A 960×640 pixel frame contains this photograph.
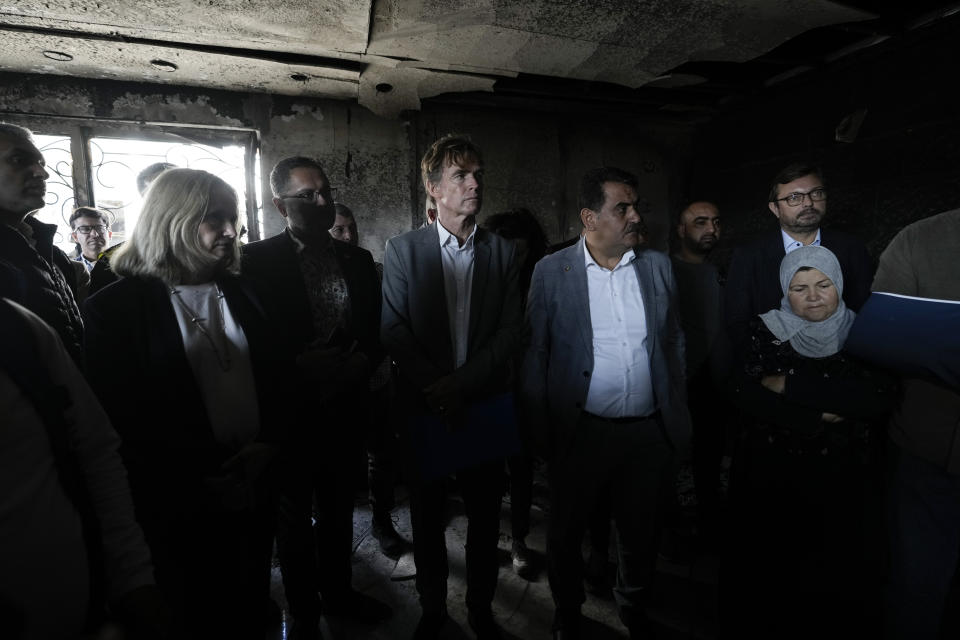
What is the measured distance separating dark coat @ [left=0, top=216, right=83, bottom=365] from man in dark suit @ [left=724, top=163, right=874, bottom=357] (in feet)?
9.94

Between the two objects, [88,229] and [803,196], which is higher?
[803,196]

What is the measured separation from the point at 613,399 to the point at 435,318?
893 millimetres

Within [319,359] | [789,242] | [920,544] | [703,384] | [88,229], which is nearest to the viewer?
[920,544]

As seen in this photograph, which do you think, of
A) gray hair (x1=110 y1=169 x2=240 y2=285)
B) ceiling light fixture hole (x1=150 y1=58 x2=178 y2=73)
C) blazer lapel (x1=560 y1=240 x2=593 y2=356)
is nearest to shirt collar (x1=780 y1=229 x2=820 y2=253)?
blazer lapel (x1=560 y1=240 x2=593 y2=356)

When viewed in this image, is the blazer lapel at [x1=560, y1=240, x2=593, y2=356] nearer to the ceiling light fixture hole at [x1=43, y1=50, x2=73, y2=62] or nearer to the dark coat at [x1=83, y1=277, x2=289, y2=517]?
the dark coat at [x1=83, y1=277, x2=289, y2=517]

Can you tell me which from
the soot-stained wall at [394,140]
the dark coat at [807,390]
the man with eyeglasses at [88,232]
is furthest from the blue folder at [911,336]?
the man with eyeglasses at [88,232]

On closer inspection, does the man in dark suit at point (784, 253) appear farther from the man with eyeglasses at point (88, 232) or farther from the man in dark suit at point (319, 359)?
the man with eyeglasses at point (88, 232)

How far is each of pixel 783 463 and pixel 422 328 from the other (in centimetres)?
172

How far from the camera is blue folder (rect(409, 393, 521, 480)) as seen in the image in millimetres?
1849

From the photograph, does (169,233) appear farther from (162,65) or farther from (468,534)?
(162,65)

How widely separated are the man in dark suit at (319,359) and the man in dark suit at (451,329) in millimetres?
315

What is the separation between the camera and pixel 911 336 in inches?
59.8

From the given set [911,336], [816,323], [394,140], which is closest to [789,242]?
[816,323]

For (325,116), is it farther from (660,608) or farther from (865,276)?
(660,608)
